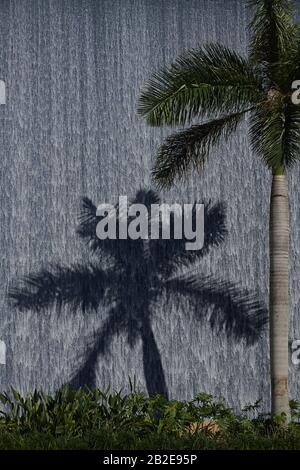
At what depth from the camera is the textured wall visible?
17797mm

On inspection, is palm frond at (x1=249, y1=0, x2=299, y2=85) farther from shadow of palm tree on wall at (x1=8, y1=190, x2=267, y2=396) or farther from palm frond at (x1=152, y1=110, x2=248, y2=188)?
shadow of palm tree on wall at (x1=8, y1=190, x2=267, y2=396)

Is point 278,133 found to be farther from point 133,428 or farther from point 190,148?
point 133,428

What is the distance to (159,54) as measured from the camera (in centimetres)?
1906

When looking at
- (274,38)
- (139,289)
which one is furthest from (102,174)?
(274,38)

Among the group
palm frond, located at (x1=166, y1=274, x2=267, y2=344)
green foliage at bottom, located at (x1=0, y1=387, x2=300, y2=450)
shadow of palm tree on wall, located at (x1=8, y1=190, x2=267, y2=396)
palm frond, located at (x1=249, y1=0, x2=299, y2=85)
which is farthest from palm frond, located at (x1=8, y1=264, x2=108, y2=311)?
palm frond, located at (x1=249, y1=0, x2=299, y2=85)

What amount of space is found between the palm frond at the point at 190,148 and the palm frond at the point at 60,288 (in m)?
3.51

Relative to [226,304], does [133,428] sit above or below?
below

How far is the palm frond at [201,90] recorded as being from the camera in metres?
14.4

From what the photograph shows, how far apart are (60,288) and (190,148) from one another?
4.65 metres

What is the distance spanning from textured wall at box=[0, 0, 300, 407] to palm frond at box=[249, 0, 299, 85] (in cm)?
421

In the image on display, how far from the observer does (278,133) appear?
46.6 ft

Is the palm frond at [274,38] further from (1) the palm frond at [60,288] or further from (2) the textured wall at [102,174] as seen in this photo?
(1) the palm frond at [60,288]

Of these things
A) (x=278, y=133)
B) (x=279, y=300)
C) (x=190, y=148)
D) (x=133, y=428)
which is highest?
(x=278, y=133)

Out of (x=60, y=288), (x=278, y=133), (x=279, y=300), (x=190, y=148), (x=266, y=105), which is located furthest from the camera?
(x=60, y=288)
